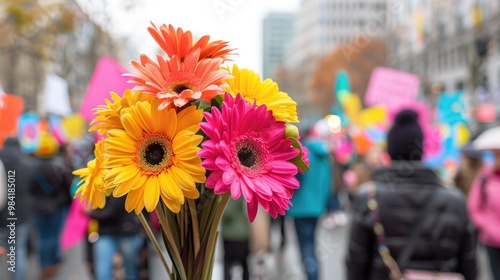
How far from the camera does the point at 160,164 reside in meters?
1.05

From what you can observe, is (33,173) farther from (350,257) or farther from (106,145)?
(106,145)

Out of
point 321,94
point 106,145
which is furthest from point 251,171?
point 321,94

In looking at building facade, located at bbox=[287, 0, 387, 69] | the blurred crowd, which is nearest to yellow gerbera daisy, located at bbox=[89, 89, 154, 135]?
the blurred crowd

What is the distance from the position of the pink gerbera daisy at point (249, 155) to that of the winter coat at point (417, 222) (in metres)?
1.71

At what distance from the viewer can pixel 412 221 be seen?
2.61 m

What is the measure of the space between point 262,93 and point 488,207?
10.8 feet

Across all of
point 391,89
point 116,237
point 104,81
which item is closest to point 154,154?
point 104,81

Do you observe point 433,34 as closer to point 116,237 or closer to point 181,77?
point 116,237

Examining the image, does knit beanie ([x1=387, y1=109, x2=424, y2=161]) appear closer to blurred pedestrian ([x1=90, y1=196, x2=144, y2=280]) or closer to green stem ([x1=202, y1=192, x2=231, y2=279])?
green stem ([x1=202, y1=192, x2=231, y2=279])

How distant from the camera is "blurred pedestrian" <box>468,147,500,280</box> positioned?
149 inches

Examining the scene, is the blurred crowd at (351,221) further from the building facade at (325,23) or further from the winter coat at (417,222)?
the building facade at (325,23)

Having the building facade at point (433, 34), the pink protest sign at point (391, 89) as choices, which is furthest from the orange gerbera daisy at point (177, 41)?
the building facade at point (433, 34)

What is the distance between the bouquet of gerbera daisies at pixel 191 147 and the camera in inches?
40.3

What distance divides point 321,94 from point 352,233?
122ft
